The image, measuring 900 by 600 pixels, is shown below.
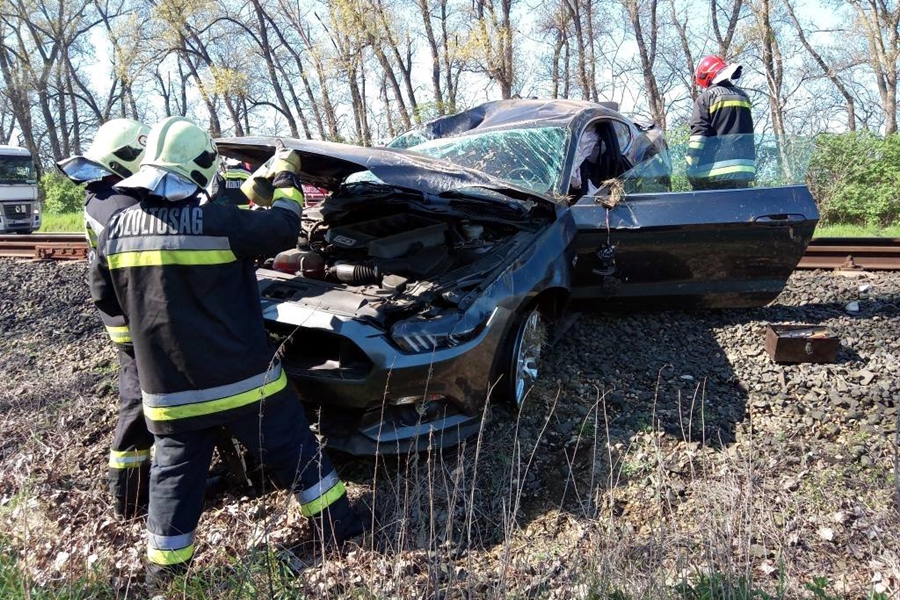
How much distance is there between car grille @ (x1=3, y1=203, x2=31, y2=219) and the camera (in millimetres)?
14789

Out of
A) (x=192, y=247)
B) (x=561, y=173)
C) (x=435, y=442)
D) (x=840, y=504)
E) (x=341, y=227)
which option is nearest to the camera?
(x=192, y=247)

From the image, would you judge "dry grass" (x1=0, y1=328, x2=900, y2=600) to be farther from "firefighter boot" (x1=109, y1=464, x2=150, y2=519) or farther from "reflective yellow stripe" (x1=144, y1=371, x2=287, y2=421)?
"reflective yellow stripe" (x1=144, y1=371, x2=287, y2=421)

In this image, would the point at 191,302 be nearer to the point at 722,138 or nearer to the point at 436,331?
the point at 436,331

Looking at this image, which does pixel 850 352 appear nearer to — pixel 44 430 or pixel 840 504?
pixel 840 504

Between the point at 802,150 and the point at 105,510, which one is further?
the point at 802,150

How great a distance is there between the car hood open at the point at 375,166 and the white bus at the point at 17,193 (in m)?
14.4

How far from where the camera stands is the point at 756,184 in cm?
417

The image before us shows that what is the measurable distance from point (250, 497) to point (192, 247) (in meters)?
1.36

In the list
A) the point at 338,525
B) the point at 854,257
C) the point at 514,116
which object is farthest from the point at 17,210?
the point at 854,257

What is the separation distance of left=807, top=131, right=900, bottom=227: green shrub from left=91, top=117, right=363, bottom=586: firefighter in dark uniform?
12.5 metres

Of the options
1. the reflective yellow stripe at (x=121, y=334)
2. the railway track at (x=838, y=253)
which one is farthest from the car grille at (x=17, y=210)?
the reflective yellow stripe at (x=121, y=334)

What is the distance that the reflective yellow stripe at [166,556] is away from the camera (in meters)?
2.32

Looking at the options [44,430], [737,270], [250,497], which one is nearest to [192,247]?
[250,497]

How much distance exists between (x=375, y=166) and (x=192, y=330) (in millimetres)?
1375
